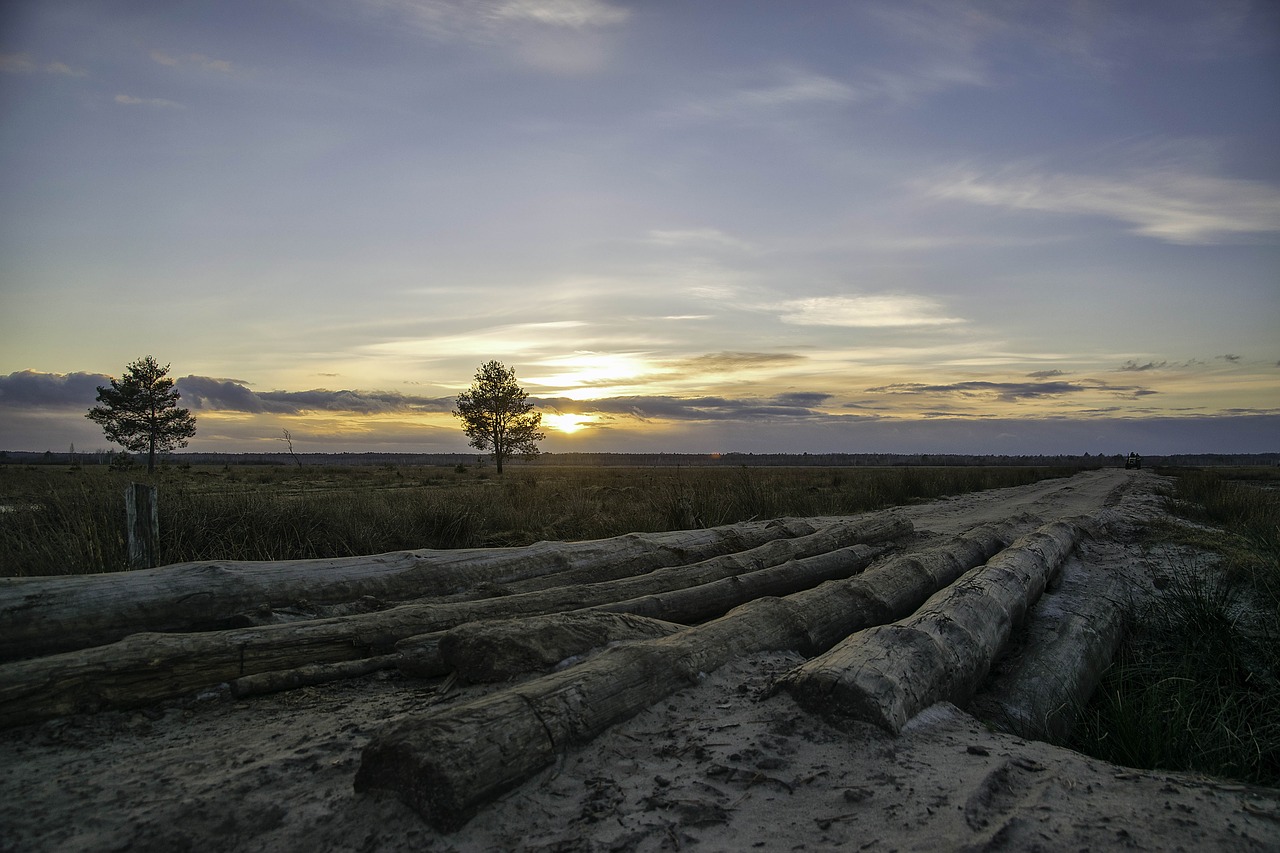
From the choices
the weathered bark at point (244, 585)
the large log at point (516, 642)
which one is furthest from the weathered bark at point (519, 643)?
the weathered bark at point (244, 585)

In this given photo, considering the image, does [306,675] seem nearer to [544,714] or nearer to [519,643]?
[519,643]

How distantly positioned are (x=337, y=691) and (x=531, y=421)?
43.8m

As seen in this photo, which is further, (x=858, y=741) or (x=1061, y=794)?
(x=858, y=741)

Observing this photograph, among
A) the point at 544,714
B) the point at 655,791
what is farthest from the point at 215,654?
the point at 655,791

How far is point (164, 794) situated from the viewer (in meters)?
2.62

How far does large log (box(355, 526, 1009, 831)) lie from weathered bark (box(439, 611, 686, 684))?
1.08ft

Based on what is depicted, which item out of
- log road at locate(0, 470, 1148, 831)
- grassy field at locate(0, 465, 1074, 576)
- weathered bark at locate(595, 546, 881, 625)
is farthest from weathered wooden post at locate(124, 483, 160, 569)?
weathered bark at locate(595, 546, 881, 625)

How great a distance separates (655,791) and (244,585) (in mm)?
3365

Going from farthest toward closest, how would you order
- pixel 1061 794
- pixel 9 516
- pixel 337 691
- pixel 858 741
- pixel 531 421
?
pixel 531 421 < pixel 9 516 < pixel 337 691 < pixel 858 741 < pixel 1061 794

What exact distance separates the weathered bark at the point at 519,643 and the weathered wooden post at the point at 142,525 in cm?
417

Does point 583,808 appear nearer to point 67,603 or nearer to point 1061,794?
point 1061,794

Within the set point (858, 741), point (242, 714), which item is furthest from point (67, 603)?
point (858, 741)

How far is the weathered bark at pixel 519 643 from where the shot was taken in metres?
3.69

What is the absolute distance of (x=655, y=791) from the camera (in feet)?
8.75
